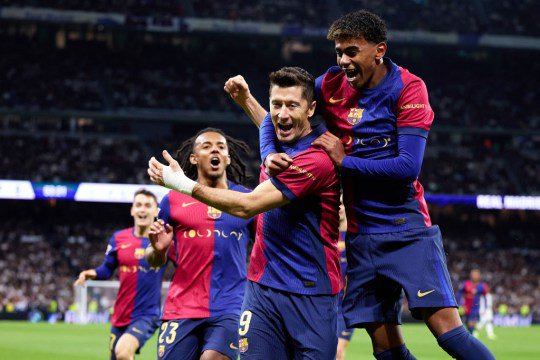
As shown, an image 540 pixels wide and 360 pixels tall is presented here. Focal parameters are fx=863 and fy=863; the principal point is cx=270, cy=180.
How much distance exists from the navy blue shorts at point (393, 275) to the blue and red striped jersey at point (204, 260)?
1.59 meters

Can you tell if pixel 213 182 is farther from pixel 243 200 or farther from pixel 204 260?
pixel 243 200

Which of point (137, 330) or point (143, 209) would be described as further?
point (143, 209)

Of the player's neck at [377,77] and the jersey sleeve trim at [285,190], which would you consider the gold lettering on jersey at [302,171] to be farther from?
the player's neck at [377,77]

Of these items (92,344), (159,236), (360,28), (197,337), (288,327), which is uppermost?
(360,28)

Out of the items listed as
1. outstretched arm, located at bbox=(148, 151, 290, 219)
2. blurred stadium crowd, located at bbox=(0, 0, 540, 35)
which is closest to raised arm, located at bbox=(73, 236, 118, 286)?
outstretched arm, located at bbox=(148, 151, 290, 219)

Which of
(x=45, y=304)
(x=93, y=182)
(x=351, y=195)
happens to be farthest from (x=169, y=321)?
(x=93, y=182)

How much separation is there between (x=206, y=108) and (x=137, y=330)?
34930mm

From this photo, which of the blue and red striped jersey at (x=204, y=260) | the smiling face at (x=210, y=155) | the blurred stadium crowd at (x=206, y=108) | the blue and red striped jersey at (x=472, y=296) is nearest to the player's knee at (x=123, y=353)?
the blue and red striped jersey at (x=204, y=260)

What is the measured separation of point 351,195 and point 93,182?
33925 millimetres

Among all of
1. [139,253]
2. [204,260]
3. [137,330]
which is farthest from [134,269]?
[204,260]

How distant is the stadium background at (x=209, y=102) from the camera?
39250 millimetres

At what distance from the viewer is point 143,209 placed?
35.9 feet

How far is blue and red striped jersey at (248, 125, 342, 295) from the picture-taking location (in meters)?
5.51

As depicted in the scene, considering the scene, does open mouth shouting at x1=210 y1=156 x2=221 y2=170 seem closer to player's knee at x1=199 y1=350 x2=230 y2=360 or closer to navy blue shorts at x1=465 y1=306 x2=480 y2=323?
player's knee at x1=199 y1=350 x2=230 y2=360
